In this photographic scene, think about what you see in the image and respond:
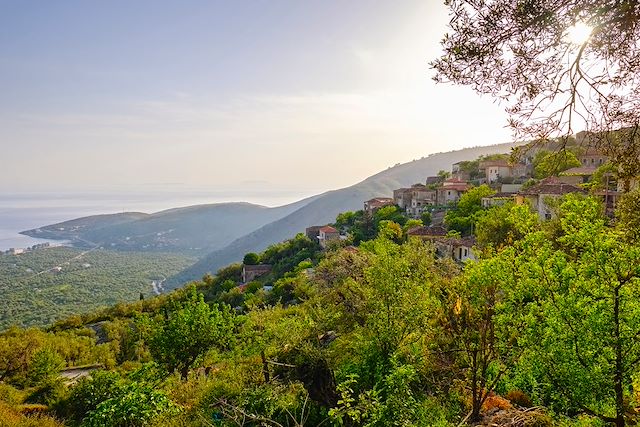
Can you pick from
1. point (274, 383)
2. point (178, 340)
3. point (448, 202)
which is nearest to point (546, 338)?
point (274, 383)

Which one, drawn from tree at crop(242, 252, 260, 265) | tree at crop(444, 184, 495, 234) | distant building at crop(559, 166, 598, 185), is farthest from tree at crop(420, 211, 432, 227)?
tree at crop(242, 252, 260, 265)

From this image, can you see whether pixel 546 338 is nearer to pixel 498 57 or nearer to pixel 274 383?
pixel 498 57

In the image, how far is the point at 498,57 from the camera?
5285 millimetres

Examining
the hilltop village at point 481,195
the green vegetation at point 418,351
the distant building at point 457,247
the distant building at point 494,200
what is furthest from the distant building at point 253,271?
the green vegetation at point 418,351

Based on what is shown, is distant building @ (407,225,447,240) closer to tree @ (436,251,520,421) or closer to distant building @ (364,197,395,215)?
distant building @ (364,197,395,215)

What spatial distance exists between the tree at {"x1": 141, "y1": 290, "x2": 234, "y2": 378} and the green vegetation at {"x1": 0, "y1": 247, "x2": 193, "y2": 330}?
173 feet

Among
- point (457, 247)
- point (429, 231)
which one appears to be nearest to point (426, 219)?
point (429, 231)

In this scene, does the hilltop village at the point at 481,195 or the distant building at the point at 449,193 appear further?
the distant building at the point at 449,193

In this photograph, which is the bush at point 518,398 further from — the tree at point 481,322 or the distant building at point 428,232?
the distant building at point 428,232

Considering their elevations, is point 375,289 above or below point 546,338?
below

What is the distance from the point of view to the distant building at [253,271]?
51.8m

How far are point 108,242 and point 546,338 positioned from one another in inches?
8772

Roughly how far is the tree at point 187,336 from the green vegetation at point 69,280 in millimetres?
52775

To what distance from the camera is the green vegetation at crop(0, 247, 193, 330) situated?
66875 mm
